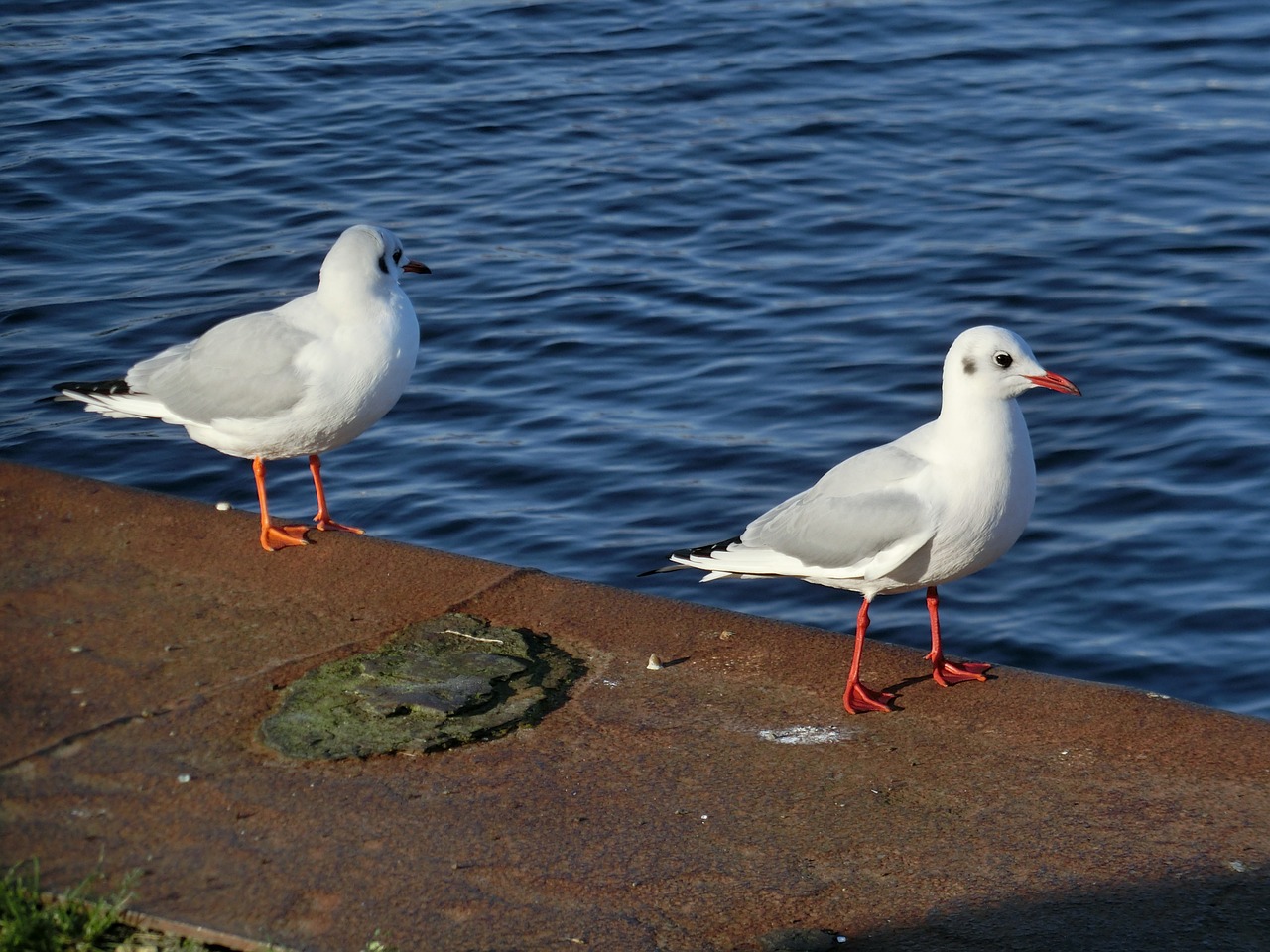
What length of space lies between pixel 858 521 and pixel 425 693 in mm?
1462

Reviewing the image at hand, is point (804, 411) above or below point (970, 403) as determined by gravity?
below

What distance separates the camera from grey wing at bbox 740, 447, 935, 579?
16.9 feet

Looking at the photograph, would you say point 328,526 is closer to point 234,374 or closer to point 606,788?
point 234,374

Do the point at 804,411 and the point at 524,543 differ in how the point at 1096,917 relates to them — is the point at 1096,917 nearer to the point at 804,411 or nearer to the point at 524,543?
the point at 524,543

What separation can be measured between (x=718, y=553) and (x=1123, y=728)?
144 cm

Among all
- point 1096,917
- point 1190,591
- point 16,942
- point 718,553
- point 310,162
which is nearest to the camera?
point 16,942

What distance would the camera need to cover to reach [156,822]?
4.08 metres

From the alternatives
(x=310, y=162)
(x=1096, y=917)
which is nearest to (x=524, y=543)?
(x=1096, y=917)

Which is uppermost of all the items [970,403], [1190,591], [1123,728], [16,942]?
[970,403]

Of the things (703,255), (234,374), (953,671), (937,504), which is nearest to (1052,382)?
(937,504)

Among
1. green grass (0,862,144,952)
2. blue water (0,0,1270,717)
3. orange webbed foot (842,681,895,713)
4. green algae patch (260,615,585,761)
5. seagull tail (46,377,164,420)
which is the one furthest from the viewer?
blue water (0,0,1270,717)

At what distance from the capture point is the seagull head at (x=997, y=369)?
522 centimetres

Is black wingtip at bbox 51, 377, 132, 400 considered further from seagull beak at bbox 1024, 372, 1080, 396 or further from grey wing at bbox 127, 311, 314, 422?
seagull beak at bbox 1024, 372, 1080, 396

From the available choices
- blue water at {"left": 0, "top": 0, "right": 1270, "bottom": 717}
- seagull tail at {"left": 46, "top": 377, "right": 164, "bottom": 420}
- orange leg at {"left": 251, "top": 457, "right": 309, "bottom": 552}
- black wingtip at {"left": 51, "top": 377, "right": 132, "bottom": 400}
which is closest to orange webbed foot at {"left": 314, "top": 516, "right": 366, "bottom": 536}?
orange leg at {"left": 251, "top": 457, "right": 309, "bottom": 552}
